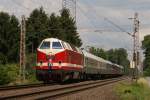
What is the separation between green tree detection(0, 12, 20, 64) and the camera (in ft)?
322

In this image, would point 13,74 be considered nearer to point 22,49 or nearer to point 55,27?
point 22,49

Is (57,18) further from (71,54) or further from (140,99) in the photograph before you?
(140,99)

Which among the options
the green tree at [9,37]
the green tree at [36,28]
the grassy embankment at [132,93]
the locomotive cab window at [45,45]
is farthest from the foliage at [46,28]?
the grassy embankment at [132,93]

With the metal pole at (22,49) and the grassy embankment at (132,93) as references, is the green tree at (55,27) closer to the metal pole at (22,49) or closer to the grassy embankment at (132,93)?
the metal pole at (22,49)

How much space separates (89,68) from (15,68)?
844 cm

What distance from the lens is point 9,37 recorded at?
333 feet

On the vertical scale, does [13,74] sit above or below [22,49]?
below

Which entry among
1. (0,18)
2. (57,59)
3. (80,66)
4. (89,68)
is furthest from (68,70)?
(0,18)

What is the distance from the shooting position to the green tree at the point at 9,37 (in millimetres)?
98000

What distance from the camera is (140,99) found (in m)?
25.0

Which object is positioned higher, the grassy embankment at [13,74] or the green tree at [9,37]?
the green tree at [9,37]

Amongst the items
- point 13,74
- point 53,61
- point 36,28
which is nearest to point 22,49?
point 13,74

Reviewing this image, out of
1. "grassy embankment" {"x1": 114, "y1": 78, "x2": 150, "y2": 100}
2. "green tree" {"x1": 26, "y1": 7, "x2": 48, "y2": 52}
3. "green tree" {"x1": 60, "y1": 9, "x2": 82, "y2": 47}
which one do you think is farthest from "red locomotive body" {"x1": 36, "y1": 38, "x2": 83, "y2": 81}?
"green tree" {"x1": 60, "y1": 9, "x2": 82, "y2": 47}

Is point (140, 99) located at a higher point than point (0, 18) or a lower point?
lower
